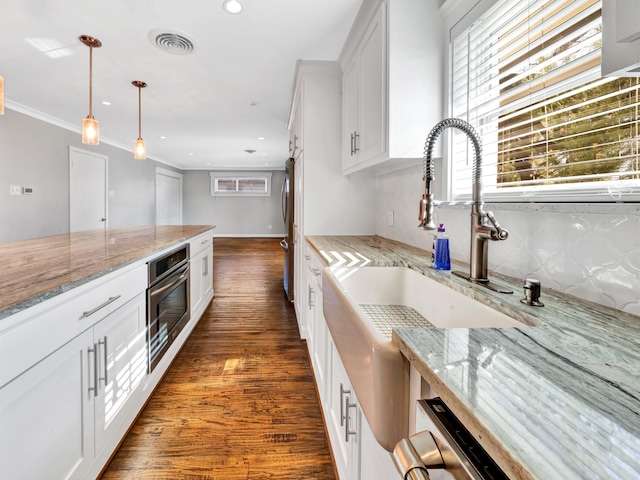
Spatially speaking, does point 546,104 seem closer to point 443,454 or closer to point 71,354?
point 443,454

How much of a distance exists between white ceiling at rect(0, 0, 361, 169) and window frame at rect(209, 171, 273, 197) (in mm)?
5633

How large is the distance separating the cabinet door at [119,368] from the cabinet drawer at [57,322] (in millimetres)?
79

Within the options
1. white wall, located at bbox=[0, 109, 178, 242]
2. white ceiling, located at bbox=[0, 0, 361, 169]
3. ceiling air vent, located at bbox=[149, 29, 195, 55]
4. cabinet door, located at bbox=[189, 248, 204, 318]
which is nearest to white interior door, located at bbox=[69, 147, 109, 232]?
white wall, located at bbox=[0, 109, 178, 242]

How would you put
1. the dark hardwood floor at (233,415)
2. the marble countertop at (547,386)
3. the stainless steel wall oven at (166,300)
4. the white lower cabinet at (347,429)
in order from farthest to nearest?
1. the stainless steel wall oven at (166,300)
2. the dark hardwood floor at (233,415)
3. the white lower cabinet at (347,429)
4. the marble countertop at (547,386)

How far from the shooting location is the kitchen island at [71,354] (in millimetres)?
900

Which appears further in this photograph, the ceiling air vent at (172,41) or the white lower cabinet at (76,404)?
the ceiling air vent at (172,41)

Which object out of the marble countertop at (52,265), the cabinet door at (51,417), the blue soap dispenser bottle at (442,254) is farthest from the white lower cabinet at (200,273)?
the blue soap dispenser bottle at (442,254)

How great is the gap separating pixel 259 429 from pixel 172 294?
110 cm

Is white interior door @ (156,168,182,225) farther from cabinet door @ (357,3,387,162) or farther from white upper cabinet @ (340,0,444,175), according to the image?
white upper cabinet @ (340,0,444,175)

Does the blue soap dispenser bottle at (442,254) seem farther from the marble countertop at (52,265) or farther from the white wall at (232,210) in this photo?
the white wall at (232,210)

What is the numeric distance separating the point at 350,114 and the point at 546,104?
4.71 ft

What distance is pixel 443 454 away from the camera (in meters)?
0.41

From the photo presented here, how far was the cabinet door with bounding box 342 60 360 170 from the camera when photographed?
7.28ft

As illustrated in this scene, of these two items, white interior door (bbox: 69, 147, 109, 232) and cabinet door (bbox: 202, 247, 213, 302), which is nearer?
cabinet door (bbox: 202, 247, 213, 302)
